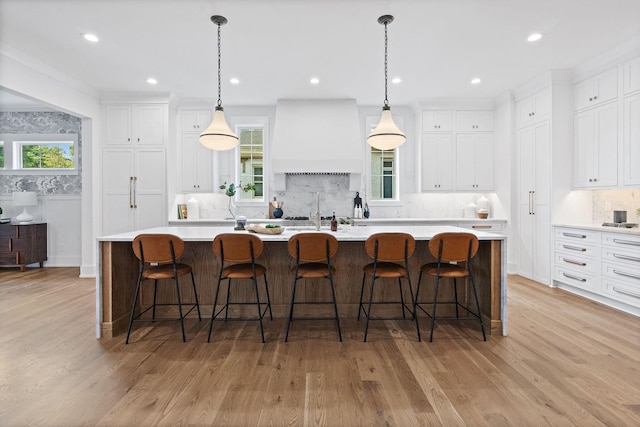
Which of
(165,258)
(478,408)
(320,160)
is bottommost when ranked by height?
(478,408)

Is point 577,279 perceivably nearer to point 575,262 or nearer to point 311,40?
point 575,262

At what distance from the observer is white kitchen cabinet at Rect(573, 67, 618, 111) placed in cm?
399

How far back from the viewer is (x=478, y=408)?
1.86m

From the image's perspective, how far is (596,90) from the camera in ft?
13.8

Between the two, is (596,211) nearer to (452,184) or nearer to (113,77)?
(452,184)

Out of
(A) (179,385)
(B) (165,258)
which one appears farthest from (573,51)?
(A) (179,385)

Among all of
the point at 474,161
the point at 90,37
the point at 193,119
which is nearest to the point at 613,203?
the point at 474,161

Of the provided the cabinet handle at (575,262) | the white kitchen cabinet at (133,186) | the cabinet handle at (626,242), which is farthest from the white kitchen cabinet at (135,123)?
the cabinet handle at (626,242)

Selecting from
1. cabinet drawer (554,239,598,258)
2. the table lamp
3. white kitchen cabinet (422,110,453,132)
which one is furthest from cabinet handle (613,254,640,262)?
the table lamp

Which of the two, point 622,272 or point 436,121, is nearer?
point 622,272

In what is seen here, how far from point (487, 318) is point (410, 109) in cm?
413

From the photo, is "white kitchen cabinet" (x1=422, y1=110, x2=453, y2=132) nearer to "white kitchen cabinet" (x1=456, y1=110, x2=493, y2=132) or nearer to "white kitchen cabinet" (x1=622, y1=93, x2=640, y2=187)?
"white kitchen cabinet" (x1=456, y1=110, x2=493, y2=132)

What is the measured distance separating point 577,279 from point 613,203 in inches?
43.8

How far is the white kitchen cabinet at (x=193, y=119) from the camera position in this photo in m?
5.76
